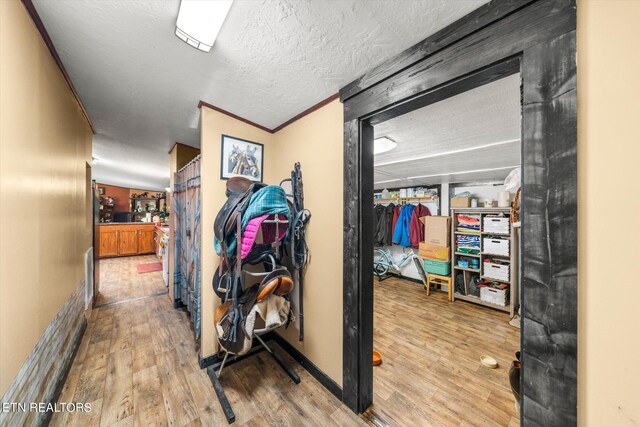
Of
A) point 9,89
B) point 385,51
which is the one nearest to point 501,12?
point 385,51

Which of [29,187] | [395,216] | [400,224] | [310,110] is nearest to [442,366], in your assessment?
[310,110]

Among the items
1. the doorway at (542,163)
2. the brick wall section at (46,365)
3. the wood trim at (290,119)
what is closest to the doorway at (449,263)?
the doorway at (542,163)

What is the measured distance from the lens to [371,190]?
1463mm

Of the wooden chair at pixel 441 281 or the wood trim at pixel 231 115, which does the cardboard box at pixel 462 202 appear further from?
the wood trim at pixel 231 115

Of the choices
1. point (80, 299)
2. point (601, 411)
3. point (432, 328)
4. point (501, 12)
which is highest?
point (501, 12)

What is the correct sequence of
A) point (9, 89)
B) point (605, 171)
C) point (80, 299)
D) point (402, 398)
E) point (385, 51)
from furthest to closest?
point (80, 299), point (402, 398), point (385, 51), point (9, 89), point (605, 171)

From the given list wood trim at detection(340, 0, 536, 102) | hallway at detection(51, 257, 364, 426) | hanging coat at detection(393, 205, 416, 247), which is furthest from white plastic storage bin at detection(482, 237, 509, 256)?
wood trim at detection(340, 0, 536, 102)

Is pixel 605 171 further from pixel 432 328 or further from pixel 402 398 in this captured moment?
pixel 432 328

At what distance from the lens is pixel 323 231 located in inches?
65.7

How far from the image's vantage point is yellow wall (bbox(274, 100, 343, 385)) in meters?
1.54

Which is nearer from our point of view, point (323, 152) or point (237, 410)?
point (237, 410)

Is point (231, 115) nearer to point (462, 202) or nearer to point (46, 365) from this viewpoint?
point (46, 365)

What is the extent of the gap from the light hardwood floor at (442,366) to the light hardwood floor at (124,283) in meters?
3.65

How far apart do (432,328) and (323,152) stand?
2.49 m
